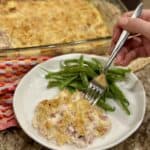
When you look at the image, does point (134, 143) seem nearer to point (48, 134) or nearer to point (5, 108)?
point (48, 134)

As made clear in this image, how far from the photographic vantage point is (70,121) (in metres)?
1.09

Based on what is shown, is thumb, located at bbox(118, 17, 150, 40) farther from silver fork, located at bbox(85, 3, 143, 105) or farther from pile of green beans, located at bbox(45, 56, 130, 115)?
pile of green beans, located at bbox(45, 56, 130, 115)

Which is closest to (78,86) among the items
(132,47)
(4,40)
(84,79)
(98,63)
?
(84,79)

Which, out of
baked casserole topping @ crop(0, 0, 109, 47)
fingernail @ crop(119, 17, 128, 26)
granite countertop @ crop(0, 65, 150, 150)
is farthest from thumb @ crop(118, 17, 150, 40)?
baked casserole topping @ crop(0, 0, 109, 47)

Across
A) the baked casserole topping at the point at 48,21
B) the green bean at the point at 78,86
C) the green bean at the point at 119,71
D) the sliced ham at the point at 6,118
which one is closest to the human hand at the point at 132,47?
the green bean at the point at 119,71

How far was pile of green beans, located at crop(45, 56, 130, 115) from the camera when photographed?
1.25 m

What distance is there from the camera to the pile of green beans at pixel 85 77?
125cm

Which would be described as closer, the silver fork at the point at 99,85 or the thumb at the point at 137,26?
the thumb at the point at 137,26

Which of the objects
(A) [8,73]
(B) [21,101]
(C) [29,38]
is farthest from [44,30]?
(B) [21,101]

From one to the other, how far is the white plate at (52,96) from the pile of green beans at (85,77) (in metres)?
0.02

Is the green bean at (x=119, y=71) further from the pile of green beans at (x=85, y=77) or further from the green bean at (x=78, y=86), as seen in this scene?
the green bean at (x=78, y=86)

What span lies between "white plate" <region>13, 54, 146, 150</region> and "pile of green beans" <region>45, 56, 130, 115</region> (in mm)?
24

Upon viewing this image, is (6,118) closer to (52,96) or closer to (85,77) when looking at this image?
(52,96)

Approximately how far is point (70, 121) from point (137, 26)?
34 cm
